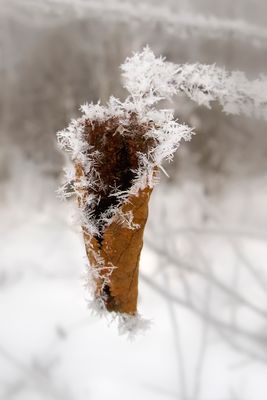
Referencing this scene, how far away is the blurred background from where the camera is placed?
112cm

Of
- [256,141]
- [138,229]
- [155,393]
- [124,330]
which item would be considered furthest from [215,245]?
[138,229]

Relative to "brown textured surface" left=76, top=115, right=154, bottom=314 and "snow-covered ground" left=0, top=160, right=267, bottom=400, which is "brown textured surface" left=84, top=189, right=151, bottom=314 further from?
"snow-covered ground" left=0, top=160, right=267, bottom=400

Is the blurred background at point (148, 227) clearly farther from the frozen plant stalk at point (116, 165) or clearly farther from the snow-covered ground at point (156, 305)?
the frozen plant stalk at point (116, 165)

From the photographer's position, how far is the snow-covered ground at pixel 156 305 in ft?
3.81

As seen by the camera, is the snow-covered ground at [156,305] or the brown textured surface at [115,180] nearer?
the brown textured surface at [115,180]

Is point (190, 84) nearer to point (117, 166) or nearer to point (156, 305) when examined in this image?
point (117, 166)

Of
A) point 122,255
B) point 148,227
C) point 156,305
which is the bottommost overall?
point 122,255

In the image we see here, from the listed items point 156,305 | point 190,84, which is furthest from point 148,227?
point 190,84

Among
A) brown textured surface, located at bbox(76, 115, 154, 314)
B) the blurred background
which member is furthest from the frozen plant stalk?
the blurred background

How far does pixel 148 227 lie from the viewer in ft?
4.44

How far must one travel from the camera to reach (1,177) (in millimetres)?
1371

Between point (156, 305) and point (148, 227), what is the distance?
213 mm

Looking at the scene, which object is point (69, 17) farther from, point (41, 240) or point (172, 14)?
point (41, 240)

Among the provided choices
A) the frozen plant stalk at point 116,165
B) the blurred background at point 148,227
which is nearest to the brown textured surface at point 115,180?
the frozen plant stalk at point 116,165
